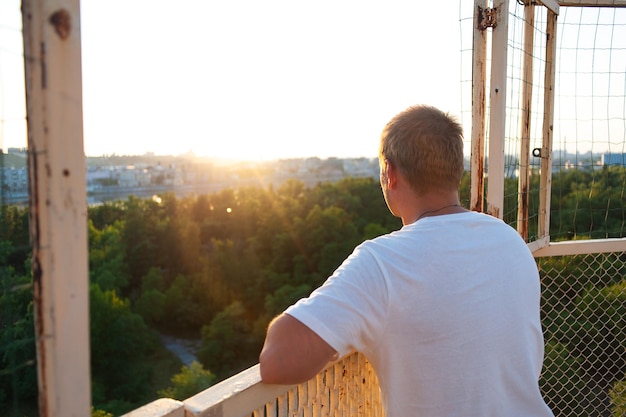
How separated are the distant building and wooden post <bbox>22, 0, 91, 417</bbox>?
126 inches

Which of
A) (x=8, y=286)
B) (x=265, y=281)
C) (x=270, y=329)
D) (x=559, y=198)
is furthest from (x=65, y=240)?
(x=265, y=281)

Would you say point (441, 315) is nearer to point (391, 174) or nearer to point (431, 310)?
point (431, 310)

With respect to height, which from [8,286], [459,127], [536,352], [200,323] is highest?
[459,127]

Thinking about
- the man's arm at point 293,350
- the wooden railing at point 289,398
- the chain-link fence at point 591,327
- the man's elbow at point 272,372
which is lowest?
the chain-link fence at point 591,327

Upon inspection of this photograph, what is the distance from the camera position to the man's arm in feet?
4.22

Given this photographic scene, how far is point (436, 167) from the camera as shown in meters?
1.47

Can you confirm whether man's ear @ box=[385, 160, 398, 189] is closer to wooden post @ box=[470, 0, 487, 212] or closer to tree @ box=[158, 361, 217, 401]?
wooden post @ box=[470, 0, 487, 212]

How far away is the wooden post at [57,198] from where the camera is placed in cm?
94

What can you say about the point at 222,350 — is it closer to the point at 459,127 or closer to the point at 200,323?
the point at 200,323

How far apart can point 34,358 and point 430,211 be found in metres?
0.94

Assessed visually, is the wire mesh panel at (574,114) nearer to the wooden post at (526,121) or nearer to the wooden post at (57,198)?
the wooden post at (526,121)

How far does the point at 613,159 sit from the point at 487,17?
4.91ft

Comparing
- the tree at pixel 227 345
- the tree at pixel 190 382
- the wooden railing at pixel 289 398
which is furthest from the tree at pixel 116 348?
the wooden railing at pixel 289 398

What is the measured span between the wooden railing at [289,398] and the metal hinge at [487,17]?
149 cm
